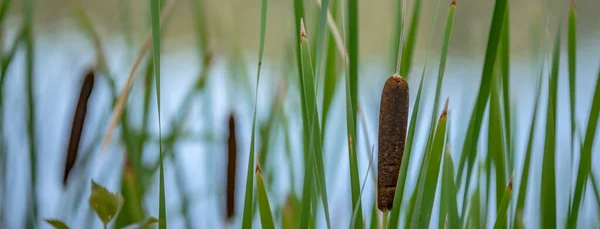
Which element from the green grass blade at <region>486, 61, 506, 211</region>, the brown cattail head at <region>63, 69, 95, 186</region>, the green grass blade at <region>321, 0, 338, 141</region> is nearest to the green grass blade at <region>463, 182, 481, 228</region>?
the green grass blade at <region>486, 61, 506, 211</region>

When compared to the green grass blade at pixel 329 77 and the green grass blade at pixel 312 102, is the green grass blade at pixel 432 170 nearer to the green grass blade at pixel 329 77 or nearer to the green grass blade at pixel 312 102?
the green grass blade at pixel 312 102

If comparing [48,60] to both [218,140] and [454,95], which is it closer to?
[218,140]

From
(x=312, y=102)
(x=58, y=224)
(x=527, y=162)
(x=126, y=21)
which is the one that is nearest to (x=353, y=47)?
(x=312, y=102)

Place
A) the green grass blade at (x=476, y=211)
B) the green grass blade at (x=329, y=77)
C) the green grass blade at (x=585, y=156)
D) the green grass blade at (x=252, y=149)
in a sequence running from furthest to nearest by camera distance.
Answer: the green grass blade at (x=476, y=211)
the green grass blade at (x=329, y=77)
the green grass blade at (x=585, y=156)
the green grass blade at (x=252, y=149)

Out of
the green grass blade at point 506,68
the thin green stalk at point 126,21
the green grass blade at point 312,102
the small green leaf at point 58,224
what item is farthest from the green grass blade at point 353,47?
the thin green stalk at point 126,21

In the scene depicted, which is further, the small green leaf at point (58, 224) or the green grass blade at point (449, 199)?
the green grass blade at point (449, 199)

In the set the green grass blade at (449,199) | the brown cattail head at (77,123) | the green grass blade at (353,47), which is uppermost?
the green grass blade at (353,47)
